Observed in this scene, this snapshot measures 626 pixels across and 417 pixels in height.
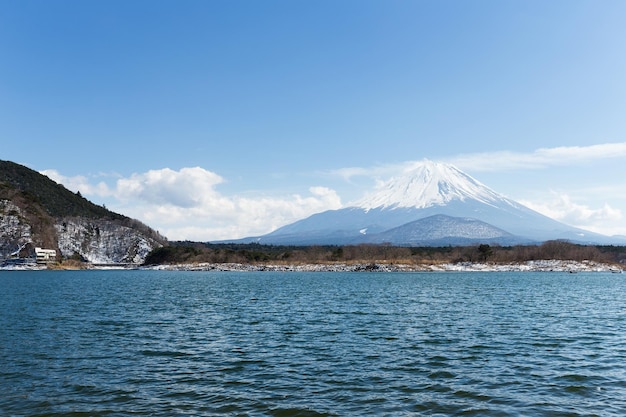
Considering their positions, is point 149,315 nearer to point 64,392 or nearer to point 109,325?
point 109,325

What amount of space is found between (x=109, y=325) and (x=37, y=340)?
7.64 metres

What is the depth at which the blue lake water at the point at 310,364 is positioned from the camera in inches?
758

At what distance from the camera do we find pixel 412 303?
61.8 m

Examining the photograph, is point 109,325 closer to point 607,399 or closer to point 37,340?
point 37,340

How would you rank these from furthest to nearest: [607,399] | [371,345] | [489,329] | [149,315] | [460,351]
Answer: [149,315]
[489,329]
[371,345]
[460,351]
[607,399]

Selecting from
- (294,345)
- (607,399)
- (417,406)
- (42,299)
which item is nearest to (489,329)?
(294,345)

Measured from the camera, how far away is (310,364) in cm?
2642

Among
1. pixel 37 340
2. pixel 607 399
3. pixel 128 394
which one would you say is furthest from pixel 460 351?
pixel 37 340

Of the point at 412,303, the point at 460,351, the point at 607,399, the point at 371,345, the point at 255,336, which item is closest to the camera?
the point at 607,399

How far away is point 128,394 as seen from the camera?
67.7 feet

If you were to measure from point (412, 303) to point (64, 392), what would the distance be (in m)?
47.1

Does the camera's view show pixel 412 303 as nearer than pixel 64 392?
No

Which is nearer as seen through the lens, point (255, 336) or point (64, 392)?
point (64, 392)

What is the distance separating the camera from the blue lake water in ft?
63.2
